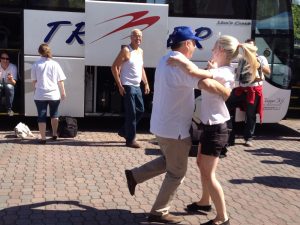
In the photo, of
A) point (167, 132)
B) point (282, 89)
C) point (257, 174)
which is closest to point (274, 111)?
point (282, 89)

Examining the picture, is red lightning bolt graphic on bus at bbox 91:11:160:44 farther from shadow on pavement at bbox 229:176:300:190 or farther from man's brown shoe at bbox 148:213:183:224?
man's brown shoe at bbox 148:213:183:224

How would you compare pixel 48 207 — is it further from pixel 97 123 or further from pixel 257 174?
pixel 97 123

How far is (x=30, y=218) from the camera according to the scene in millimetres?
4859

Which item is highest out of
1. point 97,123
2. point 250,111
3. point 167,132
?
point 167,132

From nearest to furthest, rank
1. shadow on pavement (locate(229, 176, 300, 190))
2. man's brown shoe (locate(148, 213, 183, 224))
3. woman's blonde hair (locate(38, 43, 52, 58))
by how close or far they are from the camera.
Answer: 1. man's brown shoe (locate(148, 213, 183, 224))
2. shadow on pavement (locate(229, 176, 300, 190))
3. woman's blonde hair (locate(38, 43, 52, 58))

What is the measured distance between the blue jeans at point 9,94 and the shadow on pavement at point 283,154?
423 cm

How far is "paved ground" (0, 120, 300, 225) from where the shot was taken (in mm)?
5066

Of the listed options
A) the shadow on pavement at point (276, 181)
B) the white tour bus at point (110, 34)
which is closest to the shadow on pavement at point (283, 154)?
the shadow on pavement at point (276, 181)

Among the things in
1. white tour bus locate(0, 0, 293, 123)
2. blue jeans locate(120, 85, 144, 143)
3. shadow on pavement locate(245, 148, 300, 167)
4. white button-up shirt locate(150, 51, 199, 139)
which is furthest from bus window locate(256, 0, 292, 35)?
white button-up shirt locate(150, 51, 199, 139)

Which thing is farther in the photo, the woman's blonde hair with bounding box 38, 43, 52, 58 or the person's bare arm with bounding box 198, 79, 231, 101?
the woman's blonde hair with bounding box 38, 43, 52, 58

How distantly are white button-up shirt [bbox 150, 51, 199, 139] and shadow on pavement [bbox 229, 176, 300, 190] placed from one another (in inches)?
84.6

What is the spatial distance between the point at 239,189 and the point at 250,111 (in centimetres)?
270

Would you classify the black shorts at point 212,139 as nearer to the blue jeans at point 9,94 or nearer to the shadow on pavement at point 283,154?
the shadow on pavement at point 283,154

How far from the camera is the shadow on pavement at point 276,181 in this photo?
6.38m
